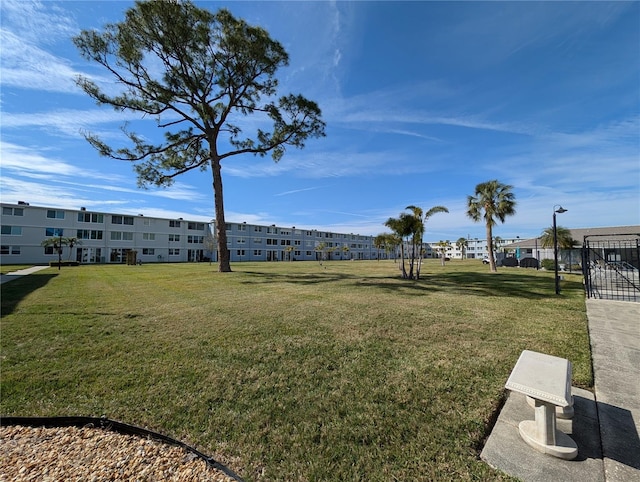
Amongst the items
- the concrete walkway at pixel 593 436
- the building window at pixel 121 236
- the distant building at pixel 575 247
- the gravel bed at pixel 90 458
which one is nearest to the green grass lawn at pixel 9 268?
the building window at pixel 121 236

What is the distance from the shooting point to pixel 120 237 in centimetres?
4397

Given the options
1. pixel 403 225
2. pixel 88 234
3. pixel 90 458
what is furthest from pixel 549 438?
pixel 88 234

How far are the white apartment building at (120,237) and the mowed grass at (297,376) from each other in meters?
39.3

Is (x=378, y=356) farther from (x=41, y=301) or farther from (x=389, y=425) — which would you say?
(x=41, y=301)

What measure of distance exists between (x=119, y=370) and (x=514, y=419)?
525 centimetres

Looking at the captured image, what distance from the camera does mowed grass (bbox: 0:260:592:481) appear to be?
2492mm

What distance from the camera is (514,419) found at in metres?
2.88

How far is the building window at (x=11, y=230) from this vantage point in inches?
1391

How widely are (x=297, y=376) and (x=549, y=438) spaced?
2.79 metres

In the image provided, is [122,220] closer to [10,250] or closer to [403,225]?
[10,250]

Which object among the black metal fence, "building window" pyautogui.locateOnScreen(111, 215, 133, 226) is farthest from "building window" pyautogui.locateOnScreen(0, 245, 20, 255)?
the black metal fence

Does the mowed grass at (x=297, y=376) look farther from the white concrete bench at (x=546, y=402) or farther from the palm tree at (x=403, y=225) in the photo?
the palm tree at (x=403, y=225)

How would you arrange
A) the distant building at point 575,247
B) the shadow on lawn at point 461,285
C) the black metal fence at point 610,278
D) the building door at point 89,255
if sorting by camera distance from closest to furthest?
the black metal fence at point 610,278, the shadow on lawn at point 461,285, the distant building at point 575,247, the building door at point 89,255

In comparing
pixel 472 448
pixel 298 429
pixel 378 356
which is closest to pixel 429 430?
pixel 472 448
